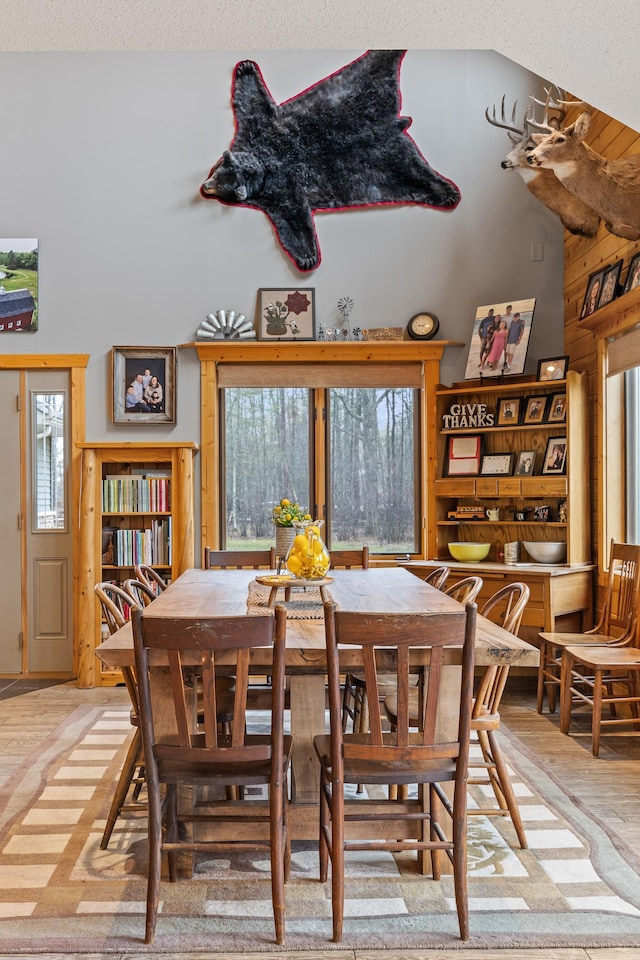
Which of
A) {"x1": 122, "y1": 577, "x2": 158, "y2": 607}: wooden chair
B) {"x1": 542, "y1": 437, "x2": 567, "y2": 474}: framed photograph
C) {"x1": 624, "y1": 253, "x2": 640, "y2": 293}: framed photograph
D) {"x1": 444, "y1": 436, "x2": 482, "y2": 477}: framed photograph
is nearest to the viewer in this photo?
{"x1": 122, "y1": 577, "x2": 158, "y2": 607}: wooden chair

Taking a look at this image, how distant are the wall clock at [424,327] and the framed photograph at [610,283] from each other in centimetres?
130

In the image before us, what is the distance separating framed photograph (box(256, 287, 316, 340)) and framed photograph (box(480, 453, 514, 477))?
1.52m

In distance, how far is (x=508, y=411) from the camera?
5664mm

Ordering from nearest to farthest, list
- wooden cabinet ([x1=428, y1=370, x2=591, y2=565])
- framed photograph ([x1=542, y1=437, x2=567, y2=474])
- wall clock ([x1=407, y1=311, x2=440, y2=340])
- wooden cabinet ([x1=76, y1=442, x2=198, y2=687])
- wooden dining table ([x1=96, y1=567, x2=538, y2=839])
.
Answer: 1. wooden dining table ([x1=96, y1=567, x2=538, y2=839])
2. wooden cabinet ([x1=428, y1=370, x2=591, y2=565])
3. framed photograph ([x1=542, y1=437, x2=567, y2=474])
4. wooden cabinet ([x1=76, y1=442, x2=198, y2=687])
5. wall clock ([x1=407, y1=311, x2=440, y2=340])

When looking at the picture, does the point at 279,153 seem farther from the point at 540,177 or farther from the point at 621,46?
the point at 621,46

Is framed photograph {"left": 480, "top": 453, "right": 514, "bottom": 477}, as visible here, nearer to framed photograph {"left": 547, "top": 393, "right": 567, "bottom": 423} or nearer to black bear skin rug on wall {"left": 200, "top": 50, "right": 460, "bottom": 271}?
framed photograph {"left": 547, "top": 393, "right": 567, "bottom": 423}

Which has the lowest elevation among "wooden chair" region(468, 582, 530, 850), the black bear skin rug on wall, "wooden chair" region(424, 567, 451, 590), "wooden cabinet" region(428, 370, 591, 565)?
"wooden chair" region(468, 582, 530, 850)

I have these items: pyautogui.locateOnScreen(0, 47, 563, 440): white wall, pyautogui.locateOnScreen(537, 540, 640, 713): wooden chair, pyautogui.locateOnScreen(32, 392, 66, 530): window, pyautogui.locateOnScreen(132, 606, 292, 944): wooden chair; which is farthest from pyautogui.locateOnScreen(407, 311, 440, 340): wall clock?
pyautogui.locateOnScreen(132, 606, 292, 944): wooden chair

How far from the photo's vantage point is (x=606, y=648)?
4402 mm

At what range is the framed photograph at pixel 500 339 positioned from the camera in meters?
5.56

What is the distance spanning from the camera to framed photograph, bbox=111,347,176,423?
19.4ft

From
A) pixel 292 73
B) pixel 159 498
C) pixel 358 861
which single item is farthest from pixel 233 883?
pixel 292 73

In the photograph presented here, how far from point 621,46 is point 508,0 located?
384mm

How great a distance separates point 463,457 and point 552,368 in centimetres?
88
